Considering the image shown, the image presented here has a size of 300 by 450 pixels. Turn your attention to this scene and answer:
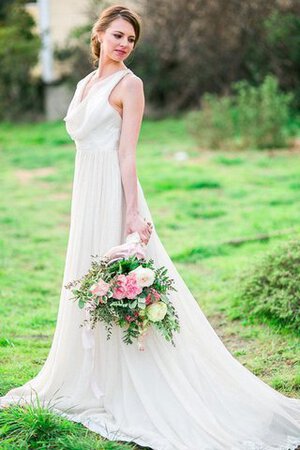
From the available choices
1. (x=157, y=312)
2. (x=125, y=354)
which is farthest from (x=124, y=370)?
(x=157, y=312)

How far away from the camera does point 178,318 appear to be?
4211 millimetres

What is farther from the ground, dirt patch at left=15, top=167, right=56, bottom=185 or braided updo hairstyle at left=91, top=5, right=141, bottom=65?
braided updo hairstyle at left=91, top=5, right=141, bottom=65

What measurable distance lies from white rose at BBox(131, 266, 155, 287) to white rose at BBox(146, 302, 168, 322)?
11 centimetres

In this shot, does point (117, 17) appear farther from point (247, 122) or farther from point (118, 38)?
point (247, 122)

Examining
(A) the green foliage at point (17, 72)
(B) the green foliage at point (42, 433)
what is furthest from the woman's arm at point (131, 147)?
(A) the green foliage at point (17, 72)

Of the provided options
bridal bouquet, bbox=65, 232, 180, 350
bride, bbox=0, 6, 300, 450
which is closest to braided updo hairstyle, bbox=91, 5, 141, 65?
bride, bbox=0, 6, 300, 450

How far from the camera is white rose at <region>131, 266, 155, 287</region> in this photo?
12.7 feet

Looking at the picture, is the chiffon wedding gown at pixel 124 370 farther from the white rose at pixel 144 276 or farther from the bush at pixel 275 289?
the bush at pixel 275 289

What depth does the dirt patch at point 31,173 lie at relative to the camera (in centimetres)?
1248

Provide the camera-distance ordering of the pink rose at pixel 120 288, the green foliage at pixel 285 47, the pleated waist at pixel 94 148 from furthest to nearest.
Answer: the green foliage at pixel 285 47, the pleated waist at pixel 94 148, the pink rose at pixel 120 288

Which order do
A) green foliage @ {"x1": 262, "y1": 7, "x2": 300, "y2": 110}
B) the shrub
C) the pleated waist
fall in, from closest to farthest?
the pleated waist < the shrub < green foliage @ {"x1": 262, "y1": 7, "x2": 300, "y2": 110}

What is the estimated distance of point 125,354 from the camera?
162 inches

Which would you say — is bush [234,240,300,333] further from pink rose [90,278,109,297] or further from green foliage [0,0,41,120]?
green foliage [0,0,41,120]

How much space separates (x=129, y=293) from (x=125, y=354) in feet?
1.24
